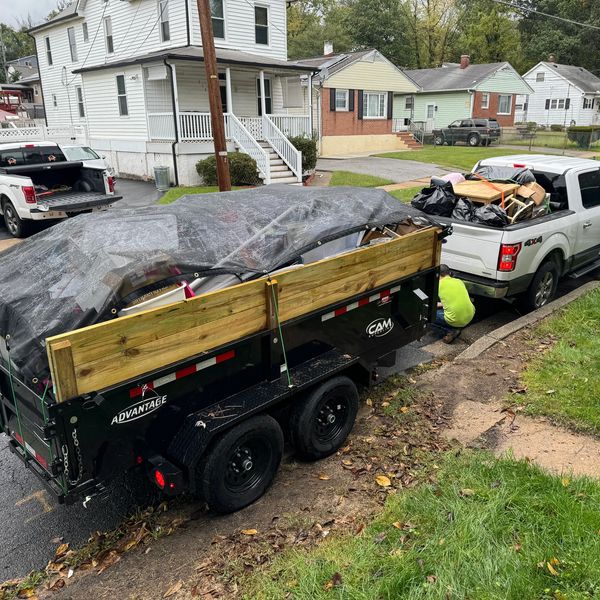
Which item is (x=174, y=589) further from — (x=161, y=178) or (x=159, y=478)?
(x=161, y=178)

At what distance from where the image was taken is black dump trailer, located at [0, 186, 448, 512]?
10.6 feet

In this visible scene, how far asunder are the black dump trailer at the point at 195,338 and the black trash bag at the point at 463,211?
224 cm

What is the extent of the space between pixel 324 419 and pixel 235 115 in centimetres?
1876

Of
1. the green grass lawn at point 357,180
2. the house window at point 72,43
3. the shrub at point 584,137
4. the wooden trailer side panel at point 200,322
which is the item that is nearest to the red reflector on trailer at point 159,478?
the wooden trailer side panel at point 200,322

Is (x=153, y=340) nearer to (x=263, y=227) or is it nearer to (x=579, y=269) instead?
(x=263, y=227)

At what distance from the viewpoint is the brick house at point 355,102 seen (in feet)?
99.6

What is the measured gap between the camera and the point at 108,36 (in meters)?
25.0

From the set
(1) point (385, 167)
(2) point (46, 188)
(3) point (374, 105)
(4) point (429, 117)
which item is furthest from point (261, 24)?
(4) point (429, 117)

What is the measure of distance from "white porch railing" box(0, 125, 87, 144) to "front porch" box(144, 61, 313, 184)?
5.18 meters

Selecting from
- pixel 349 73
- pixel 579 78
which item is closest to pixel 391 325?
pixel 349 73

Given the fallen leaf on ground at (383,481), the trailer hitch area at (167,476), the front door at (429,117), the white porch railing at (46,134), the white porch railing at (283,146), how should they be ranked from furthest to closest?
the front door at (429,117)
the white porch railing at (46,134)
the white porch railing at (283,146)
the fallen leaf on ground at (383,481)
the trailer hitch area at (167,476)

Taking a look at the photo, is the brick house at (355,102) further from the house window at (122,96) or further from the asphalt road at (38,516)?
the asphalt road at (38,516)

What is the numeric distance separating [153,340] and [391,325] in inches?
99.1

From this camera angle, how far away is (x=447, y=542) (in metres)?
3.29
